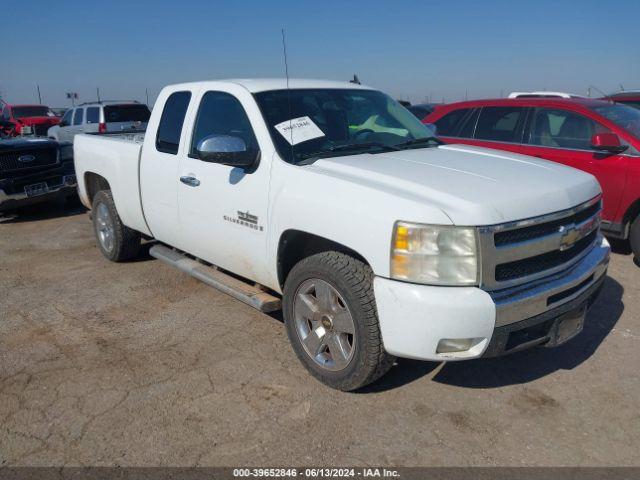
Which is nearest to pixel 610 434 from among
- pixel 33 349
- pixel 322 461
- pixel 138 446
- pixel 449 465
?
pixel 449 465

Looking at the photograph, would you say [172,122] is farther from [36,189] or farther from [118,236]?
[36,189]

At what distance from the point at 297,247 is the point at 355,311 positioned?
0.78 meters

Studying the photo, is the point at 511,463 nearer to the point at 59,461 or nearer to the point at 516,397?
the point at 516,397

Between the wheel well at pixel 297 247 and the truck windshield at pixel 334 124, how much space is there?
1.61ft

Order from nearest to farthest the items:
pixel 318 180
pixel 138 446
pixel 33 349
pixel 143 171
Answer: pixel 138 446 → pixel 318 180 → pixel 33 349 → pixel 143 171

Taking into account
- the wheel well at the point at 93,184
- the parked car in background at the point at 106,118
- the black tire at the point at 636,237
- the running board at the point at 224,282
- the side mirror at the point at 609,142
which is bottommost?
the black tire at the point at 636,237

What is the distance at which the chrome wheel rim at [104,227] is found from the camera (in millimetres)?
5859

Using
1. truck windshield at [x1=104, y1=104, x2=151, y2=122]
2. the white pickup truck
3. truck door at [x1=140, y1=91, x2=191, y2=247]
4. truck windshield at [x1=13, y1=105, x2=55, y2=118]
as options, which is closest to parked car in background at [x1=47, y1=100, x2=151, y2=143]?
truck windshield at [x1=104, y1=104, x2=151, y2=122]

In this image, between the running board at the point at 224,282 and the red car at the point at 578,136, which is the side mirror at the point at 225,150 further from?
the red car at the point at 578,136

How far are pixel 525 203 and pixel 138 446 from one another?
2.40m


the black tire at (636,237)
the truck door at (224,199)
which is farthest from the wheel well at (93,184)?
the black tire at (636,237)

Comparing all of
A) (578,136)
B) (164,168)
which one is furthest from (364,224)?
(578,136)

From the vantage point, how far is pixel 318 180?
3.20m

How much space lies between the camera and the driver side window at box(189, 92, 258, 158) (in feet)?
12.7
